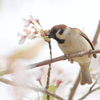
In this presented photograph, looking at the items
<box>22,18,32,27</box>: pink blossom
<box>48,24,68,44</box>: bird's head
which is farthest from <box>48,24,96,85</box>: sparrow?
<box>22,18,32,27</box>: pink blossom

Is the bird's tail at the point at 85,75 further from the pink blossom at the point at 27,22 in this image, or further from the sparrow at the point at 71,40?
the pink blossom at the point at 27,22

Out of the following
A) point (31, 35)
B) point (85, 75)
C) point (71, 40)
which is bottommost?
point (85, 75)

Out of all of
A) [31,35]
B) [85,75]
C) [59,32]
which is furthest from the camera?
[85,75]

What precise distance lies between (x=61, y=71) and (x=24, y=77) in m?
1.26

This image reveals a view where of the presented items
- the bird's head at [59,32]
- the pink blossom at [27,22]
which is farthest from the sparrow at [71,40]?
the pink blossom at [27,22]

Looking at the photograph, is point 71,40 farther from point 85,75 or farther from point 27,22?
point 27,22

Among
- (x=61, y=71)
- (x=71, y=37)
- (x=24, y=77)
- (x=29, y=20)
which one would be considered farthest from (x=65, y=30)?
(x=24, y=77)

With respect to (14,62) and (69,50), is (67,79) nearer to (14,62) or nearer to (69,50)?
(69,50)

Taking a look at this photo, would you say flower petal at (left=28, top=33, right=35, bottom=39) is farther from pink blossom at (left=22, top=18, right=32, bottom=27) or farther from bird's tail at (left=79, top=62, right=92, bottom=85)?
bird's tail at (left=79, top=62, right=92, bottom=85)

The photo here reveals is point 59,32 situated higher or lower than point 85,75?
higher

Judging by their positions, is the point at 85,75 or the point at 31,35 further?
the point at 85,75

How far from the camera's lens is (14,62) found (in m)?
0.59

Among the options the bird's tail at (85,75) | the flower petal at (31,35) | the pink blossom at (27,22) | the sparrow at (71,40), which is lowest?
the bird's tail at (85,75)

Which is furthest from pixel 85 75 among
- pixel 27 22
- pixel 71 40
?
pixel 27 22
